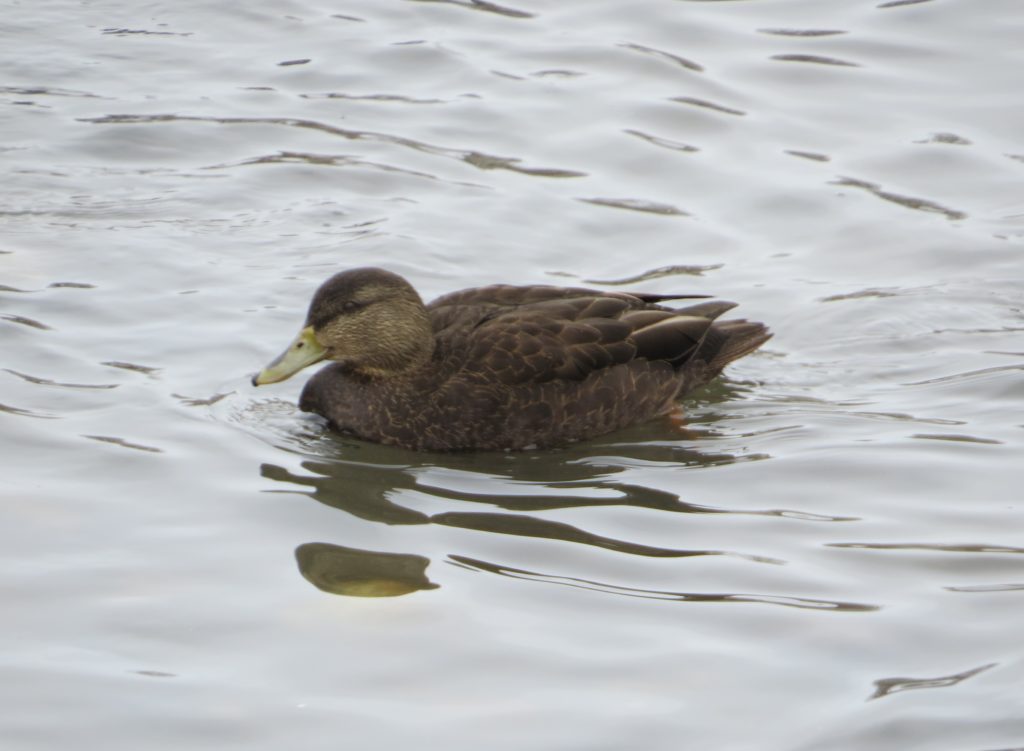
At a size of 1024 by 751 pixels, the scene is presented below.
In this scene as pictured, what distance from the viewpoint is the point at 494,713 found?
581 cm

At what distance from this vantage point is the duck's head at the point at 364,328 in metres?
8.54

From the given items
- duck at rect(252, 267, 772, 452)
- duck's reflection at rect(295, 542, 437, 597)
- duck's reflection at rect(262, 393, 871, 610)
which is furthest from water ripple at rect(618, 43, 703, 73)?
duck's reflection at rect(295, 542, 437, 597)

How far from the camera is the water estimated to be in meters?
5.98

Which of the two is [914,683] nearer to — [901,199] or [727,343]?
[727,343]

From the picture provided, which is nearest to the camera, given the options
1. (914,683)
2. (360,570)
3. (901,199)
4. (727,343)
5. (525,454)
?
(914,683)

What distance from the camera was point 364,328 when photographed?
8.59m

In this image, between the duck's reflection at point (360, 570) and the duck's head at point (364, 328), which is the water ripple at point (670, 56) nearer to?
the duck's head at point (364, 328)

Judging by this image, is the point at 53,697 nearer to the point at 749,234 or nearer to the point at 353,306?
the point at 353,306

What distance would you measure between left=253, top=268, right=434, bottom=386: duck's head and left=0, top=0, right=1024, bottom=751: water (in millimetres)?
403

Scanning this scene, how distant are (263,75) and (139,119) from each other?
140 centimetres

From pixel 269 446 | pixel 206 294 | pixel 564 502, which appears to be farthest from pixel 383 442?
pixel 206 294

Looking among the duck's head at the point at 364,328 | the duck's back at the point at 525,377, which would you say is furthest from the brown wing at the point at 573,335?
the duck's head at the point at 364,328

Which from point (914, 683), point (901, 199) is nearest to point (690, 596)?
point (914, 683)

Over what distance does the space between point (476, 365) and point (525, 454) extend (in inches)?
20.5
